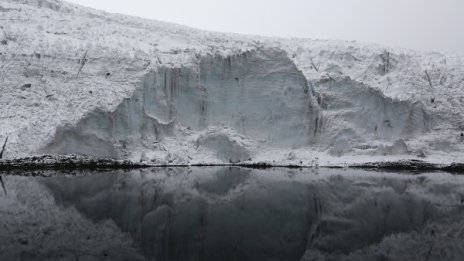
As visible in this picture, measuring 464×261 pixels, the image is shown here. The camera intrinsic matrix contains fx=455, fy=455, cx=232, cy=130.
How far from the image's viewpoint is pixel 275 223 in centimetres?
1362

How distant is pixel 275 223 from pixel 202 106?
2467cm

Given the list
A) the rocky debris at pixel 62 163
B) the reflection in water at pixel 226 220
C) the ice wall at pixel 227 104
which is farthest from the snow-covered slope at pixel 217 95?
the reflection in water at pixel 226 220

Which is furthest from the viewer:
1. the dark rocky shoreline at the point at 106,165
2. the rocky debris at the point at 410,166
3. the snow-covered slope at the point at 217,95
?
the rocky debris at the point at 410,166

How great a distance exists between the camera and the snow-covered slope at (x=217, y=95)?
33.1m

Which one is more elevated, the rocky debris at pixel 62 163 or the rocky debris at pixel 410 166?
the rocky debris at pixel 410 166

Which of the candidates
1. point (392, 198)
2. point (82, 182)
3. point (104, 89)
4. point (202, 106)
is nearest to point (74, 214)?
point (82, 182)

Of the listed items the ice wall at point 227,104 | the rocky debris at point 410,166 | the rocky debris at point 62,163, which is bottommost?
the rocky debris at point 62,163

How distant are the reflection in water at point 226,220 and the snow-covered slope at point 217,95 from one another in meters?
11.1

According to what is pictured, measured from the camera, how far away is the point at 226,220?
13.8 meters

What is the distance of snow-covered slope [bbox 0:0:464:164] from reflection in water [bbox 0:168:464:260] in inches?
438

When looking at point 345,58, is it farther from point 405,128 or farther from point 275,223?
point 275,223

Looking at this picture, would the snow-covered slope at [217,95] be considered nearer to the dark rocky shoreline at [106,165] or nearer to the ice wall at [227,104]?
the ice wall at [227,104]

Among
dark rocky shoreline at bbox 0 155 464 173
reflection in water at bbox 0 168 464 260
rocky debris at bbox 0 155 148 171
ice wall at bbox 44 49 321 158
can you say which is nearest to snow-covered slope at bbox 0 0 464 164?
ice wall at bbox 44 49 321 158

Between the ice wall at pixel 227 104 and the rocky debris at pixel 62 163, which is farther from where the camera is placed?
the ice wall at pixel 227 104
